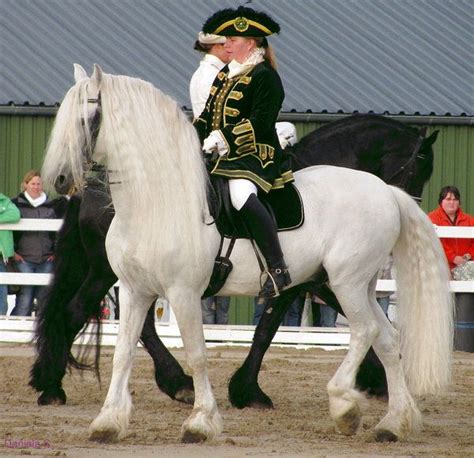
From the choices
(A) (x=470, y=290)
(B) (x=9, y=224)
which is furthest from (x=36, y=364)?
(A) (x=470, y=290)

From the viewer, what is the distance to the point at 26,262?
1474 centimetres

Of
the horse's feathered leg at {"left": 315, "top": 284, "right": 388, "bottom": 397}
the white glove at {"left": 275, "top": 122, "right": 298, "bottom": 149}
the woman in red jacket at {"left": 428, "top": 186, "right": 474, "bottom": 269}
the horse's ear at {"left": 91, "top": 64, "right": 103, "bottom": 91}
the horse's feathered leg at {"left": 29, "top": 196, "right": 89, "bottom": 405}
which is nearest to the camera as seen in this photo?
the horse's ear at {"left": 91, "top": 64, "right": 103, "bottom": 91}

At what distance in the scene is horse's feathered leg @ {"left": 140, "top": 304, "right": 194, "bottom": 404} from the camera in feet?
31.6

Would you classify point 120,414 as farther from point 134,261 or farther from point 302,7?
point 302,7

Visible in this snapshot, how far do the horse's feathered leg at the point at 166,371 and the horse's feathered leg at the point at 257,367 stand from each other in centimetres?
33

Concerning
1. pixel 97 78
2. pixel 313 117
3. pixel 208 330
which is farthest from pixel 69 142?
pixel 313 117

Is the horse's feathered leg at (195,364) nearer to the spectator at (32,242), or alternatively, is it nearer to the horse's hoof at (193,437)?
the horse's hoof at (193,437)

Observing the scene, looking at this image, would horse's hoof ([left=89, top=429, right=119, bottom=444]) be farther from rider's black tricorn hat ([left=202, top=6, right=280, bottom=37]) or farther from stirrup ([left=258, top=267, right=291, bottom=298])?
rider's black tricorn hat ([left=202, top=6, right=280, bottom=37])

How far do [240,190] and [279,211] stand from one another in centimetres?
34

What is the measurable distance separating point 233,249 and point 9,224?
693 centimetres

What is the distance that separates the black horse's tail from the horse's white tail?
252 centimetres

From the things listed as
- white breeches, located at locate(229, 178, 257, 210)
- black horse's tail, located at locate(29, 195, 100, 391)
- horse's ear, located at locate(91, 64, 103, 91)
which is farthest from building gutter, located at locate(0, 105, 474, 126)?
horse's ear, located at locate(91, 64, 103, 91)

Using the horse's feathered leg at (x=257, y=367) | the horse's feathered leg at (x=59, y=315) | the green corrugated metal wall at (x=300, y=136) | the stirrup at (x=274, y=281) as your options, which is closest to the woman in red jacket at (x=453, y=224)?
the green corrugated metal wall at (x=300, y=136)

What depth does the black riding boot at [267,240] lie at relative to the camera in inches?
306
